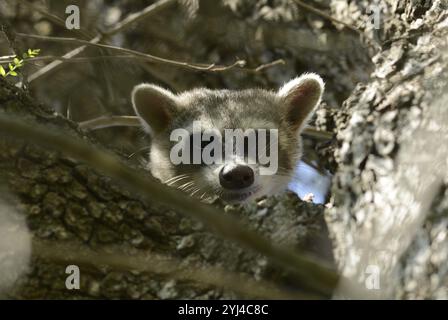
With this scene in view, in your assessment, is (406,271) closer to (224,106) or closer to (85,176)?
(85,176)

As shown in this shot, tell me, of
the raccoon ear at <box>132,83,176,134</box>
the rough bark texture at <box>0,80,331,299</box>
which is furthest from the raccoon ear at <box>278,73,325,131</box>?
the rough bark texture at <box>0,80,331,299</box>

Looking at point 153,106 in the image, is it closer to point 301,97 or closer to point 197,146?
point 197,146

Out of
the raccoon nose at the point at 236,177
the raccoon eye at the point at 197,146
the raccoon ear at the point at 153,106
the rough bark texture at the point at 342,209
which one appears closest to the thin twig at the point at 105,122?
the raccoon ear at the point at 153,106

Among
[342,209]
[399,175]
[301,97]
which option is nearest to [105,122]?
[301,97]

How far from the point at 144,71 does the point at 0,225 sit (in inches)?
168

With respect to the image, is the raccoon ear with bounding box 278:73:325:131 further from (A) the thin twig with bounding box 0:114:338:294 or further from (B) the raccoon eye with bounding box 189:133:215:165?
(A) the thin twig with bounding box 0:114:338:294

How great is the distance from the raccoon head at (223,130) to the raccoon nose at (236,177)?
0.08 metres

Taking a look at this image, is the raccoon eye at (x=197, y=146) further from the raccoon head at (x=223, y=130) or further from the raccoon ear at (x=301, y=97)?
the raccoon ear at (x=301, y=97)

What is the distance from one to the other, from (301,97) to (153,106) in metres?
1.31

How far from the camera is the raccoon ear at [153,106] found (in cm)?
620

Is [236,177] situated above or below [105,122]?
below

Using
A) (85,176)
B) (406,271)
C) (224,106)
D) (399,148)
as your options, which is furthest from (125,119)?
(406,271)

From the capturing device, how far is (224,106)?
6152 millimetres

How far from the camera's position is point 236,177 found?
17.6 ft
